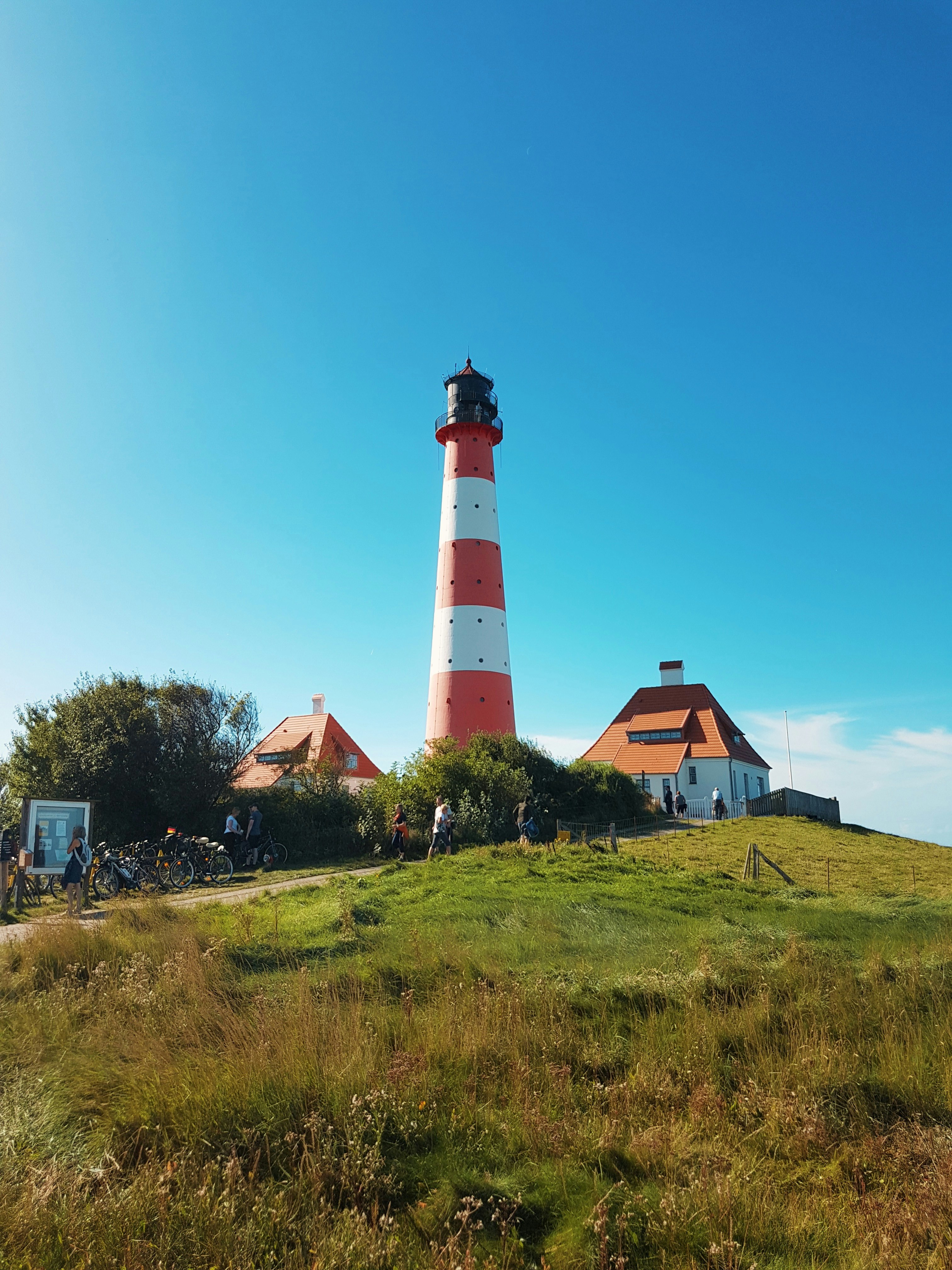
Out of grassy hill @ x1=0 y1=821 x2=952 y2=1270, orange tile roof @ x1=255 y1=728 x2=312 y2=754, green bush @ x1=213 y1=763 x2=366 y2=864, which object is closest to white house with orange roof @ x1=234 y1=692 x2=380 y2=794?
orange tile roof @ x1=255 y1=728 x2=312 y2=754

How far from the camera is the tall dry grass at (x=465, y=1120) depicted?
12.5 ft

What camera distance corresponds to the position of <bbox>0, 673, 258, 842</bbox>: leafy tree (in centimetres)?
2395

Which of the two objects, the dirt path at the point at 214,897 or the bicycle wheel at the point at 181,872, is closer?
the dirt path at the point at 214,897

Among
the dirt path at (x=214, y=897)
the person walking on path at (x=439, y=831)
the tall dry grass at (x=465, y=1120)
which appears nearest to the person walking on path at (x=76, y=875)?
the dirt path at (x=214, y=897)

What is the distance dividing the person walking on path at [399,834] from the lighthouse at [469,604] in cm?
894

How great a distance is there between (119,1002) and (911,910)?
39.6 feet

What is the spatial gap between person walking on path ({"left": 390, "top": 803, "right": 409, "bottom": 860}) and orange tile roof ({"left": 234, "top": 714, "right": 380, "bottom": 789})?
37.5 feet

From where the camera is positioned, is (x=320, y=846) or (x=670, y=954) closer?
(x=670, y=954)

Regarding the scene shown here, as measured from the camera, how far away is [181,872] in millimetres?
17797

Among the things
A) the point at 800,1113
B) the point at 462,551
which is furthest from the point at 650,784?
the point at 800,1113

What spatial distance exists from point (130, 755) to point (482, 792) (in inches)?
450

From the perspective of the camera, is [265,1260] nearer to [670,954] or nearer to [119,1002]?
[119,1002]

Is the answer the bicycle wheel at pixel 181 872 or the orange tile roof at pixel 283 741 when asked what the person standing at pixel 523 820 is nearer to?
the bicycle wheel at pixel 181 872

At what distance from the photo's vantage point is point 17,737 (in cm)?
2550
